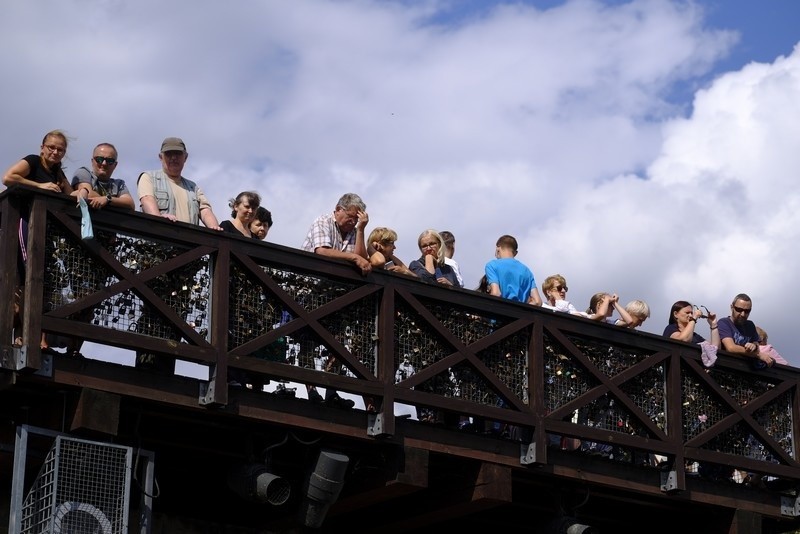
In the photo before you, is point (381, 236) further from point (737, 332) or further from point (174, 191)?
point (737, 332)

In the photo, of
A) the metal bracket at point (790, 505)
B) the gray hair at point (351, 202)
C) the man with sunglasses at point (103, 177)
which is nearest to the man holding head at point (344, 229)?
the gray hair at point (351, 202)

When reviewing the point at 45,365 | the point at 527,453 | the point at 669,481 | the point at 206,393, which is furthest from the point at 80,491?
the point at 669,481

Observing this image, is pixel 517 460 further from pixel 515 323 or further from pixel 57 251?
pixel 57 251

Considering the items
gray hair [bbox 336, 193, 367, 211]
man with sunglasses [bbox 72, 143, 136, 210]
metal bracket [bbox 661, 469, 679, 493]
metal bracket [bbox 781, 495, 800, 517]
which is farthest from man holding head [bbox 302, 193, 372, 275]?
metal bracket [bbox 781, 495, 800, 517]

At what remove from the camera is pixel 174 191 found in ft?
42.7

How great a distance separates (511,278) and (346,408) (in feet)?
8.65

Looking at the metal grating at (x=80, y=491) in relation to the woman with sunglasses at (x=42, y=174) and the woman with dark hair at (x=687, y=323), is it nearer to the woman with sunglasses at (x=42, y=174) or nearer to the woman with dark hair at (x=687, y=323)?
the woman with sunglasses at (x=42, y=174)

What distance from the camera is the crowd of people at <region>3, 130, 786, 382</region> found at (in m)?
12.0

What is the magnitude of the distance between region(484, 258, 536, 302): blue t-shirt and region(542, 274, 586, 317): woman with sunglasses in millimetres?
537

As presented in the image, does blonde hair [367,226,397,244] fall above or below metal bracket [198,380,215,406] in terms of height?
above

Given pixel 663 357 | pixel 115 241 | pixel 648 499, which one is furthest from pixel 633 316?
pixel 115 241

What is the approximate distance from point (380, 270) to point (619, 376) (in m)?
2.72

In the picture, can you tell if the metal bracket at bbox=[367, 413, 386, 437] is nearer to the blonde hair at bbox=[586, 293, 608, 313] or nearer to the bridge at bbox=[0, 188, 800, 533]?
the bridge at bbox=[0, 188, 800, 533]

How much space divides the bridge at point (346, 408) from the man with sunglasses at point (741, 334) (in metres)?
0.17
